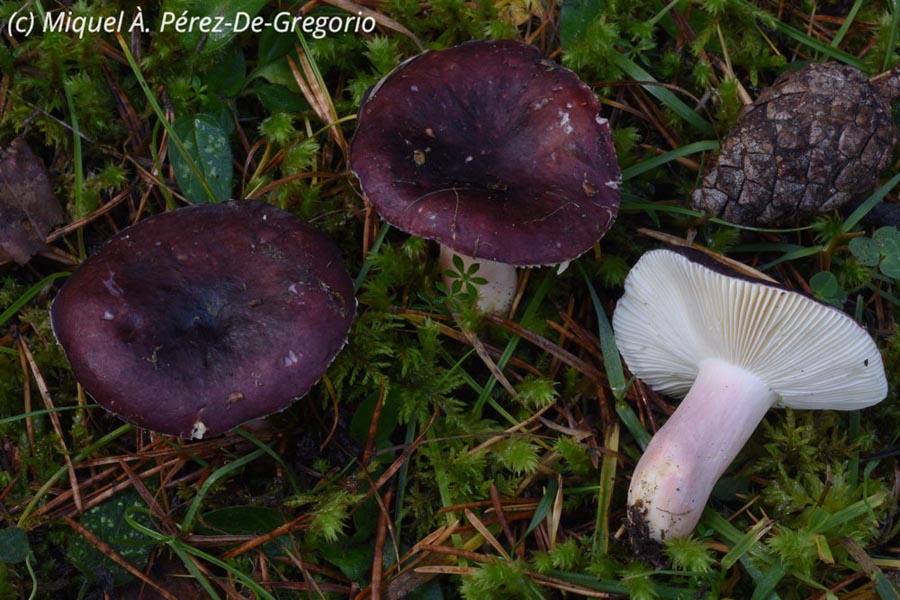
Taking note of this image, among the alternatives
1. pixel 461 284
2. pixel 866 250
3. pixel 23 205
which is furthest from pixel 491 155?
pixel 23 205

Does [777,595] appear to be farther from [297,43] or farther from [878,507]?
[297,43]

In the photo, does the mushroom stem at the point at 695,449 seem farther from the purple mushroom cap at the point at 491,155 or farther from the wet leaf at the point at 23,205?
the wet leaf at the point at 23,205

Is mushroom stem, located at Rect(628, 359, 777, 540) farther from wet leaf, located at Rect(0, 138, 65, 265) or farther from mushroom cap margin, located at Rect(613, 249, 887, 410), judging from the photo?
wet leaf, located at Rect(0, 138, 65, 265)

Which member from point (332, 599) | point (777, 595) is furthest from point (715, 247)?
point (332, 599)

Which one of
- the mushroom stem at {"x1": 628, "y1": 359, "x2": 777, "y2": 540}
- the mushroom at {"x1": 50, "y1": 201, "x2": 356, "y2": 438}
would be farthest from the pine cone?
the mushroom at {"x1": 50, "y1": 201, "x2": 356, "y2": 438}

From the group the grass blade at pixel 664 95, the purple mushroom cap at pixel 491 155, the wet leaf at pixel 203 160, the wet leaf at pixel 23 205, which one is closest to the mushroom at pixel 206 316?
the wet leaf at pixel 203 160

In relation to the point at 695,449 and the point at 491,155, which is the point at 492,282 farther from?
the point at 695,449
